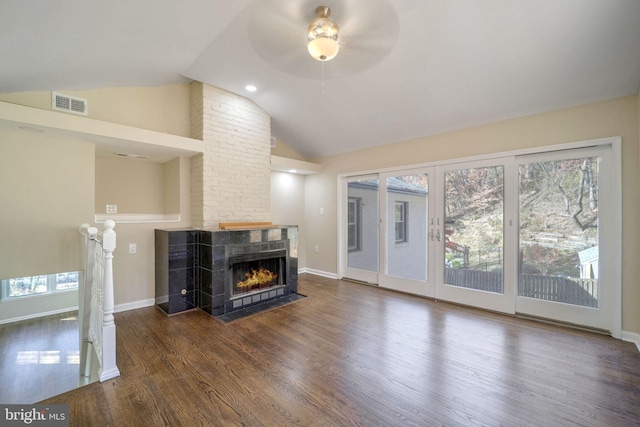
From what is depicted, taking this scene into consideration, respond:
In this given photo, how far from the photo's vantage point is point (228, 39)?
278 cm

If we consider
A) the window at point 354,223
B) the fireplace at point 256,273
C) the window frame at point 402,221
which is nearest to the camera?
the fireplace at point 256,273

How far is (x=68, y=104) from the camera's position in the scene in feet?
9.75

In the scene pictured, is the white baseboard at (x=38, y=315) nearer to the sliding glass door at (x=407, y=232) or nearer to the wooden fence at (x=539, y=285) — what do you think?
the sliding glass door at (x=407, y=232)

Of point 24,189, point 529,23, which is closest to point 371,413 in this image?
point 529,23

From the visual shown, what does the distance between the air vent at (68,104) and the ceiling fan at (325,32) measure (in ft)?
6.93

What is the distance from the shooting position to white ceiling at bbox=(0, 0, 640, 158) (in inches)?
82.6

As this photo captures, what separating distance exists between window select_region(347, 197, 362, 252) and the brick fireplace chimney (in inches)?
65.7

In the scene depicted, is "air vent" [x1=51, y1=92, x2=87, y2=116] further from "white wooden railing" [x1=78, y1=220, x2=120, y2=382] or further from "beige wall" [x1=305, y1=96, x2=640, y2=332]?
"beige wall" [x1=305, y1=96, x2=640, y2=332]

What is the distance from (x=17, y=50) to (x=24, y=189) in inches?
62.6

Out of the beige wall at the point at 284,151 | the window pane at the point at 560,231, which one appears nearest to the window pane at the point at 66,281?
the beige wall at the point at 284,151

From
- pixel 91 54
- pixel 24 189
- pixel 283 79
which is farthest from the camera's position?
pixel 283 79

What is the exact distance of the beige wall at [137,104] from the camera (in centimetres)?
284

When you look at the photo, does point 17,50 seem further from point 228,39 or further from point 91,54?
point 228,39

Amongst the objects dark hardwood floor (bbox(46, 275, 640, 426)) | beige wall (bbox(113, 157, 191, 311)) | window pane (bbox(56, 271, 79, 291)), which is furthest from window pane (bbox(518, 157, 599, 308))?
window pane (bbox(56, 271, 79, 291))
